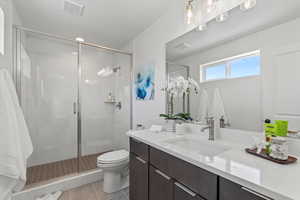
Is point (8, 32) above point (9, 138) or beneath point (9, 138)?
above

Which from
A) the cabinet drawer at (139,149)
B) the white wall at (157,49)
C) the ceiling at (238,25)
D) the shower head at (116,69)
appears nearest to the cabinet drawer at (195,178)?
the cabinet drawer at (139,149)

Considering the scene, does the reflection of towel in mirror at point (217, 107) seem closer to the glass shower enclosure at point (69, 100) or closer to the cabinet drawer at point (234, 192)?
the cabinet drawer at point (234, 192)

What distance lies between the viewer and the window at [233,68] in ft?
3.60

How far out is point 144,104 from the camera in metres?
2.30

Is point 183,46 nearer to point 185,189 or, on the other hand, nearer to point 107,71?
point 185,189

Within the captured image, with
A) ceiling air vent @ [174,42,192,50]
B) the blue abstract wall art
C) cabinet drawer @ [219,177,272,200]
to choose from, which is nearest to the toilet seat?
the blue abstract wall art

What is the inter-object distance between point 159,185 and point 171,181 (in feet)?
0.54

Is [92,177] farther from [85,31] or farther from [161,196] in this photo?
[85,31]

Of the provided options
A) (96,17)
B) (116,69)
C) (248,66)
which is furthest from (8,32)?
(248,66)

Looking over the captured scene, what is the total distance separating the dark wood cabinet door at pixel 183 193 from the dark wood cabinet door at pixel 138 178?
0.36 m

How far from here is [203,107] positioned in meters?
1.48

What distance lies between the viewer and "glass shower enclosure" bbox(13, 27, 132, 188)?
2168 millimetres

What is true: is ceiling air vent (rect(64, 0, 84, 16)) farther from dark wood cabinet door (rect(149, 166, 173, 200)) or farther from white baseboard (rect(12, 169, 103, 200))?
white baseboard (rect(12, 169, 103, 200))

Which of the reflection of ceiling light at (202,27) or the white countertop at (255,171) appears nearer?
the white countertop at (255,171)
